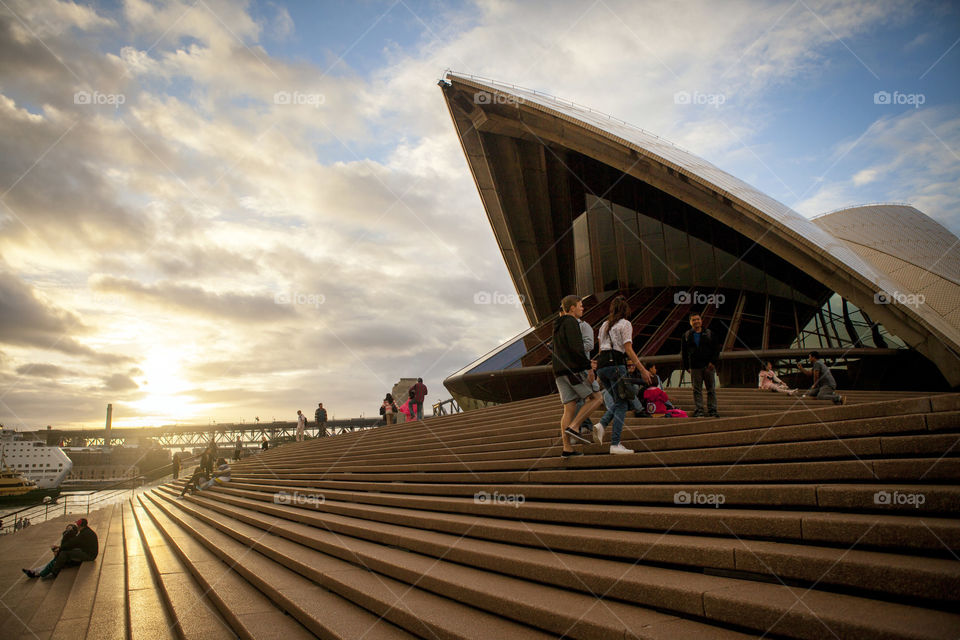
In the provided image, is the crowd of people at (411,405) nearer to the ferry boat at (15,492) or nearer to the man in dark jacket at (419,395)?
the man in dark jacket at (419,395)

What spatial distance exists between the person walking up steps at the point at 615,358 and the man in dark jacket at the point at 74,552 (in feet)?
24.6

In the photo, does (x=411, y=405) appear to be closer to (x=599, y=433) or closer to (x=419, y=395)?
(x=419, y=395)

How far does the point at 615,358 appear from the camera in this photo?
6102 mm

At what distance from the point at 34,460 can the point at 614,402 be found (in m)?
69.3

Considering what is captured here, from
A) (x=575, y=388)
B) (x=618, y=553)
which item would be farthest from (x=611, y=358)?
(x=618, y=553)

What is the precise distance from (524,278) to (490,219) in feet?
14.2

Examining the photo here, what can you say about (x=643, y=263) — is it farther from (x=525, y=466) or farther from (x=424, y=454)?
(x=525, y=466)

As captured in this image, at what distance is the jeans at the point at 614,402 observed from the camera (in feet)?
18.2

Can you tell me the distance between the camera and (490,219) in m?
26.5

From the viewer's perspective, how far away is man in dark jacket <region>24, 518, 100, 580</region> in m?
7.50

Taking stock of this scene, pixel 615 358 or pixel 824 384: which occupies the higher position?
pixel 615 358

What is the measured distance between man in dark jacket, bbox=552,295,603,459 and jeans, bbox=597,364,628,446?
0.21m

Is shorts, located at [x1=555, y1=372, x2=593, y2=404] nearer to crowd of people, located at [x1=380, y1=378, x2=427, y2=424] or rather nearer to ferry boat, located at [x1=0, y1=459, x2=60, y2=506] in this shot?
crowd of people, located at [x1=380, y1=378, x2=427, y2=424]

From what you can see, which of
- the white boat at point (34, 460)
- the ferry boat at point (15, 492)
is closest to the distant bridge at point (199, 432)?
the white boat at point (34, 460)
